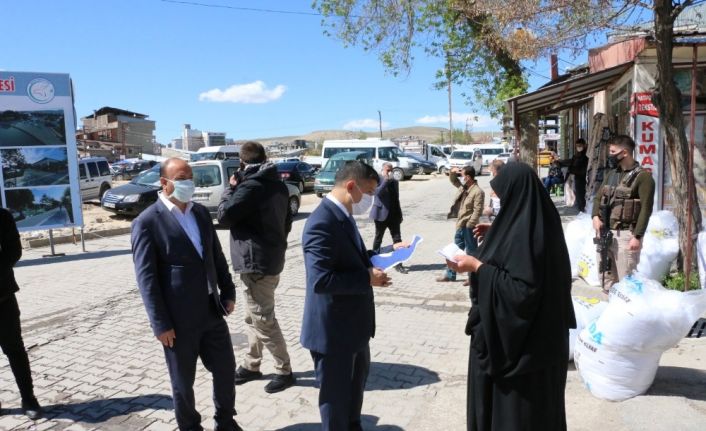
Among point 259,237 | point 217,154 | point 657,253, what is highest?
point 217,154

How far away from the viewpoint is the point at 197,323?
331 centimetres

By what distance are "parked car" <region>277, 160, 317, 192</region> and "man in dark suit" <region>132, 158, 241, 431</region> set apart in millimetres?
18989

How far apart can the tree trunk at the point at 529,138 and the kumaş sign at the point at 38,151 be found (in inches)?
409

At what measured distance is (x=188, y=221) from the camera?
3.42 m

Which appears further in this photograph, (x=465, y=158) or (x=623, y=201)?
(x=465, y=158)

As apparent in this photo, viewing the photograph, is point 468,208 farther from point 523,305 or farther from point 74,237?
point 74,237

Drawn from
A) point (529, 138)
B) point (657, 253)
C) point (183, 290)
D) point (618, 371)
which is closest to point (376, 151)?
point (529, 138)

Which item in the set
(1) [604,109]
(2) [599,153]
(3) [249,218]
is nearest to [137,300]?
(3) [249,218]

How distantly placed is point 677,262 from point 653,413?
334 cm

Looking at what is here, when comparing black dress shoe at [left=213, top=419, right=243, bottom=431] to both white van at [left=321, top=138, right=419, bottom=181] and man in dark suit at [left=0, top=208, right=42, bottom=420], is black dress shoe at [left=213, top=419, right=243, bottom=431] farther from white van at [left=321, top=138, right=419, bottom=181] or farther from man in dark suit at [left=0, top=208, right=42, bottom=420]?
white van at [left=321, top=138, right=419, bottom=181]

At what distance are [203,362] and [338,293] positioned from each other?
46.2 inches

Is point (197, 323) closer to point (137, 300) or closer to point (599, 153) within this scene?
point (137, 300)

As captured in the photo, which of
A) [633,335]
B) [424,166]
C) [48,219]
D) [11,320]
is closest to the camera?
[633,335]

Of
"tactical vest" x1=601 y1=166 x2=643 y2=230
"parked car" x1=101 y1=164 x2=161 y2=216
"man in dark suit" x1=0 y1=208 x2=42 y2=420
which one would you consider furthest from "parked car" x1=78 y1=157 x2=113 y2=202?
"tactical vest" x1=601 y1=166 x2=643 y2=230
